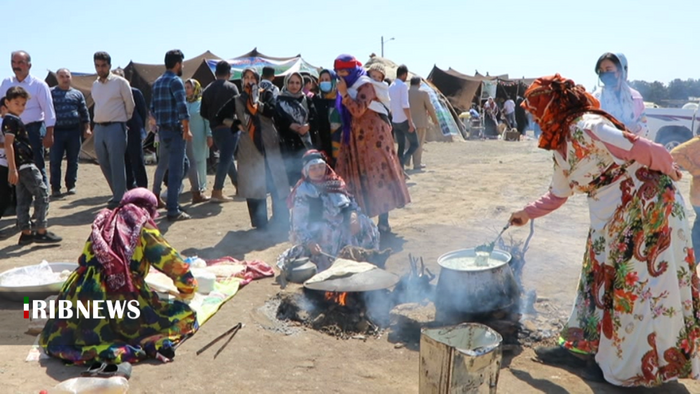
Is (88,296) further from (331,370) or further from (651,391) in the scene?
(651,391)

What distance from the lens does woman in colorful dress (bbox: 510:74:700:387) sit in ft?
10.3

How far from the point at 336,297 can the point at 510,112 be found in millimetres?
20302

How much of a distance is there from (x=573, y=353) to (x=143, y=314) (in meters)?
2.67

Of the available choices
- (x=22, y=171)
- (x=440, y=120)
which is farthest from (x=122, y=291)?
(x=440, y=120)

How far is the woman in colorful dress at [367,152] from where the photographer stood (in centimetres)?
590

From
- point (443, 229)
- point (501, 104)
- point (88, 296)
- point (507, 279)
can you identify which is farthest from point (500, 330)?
point (501, 104)

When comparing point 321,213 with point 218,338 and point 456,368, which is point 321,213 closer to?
point 218,338

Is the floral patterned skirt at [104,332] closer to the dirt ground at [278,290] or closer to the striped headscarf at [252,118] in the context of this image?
the dirt ground at [278,290]

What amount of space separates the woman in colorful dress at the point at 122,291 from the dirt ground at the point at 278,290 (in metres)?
0.12

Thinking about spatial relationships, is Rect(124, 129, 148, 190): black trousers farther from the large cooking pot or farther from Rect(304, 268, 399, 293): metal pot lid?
the large cooking pot

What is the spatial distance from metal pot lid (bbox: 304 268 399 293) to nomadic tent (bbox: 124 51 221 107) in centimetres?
1189

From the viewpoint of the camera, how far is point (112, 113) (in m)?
7.46

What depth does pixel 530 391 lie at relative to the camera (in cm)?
336

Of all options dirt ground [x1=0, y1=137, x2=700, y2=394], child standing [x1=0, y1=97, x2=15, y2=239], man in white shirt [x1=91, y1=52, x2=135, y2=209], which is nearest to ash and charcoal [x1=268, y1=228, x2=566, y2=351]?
dirt ground [x1=0, y1=137, x2=700, y2=394]
